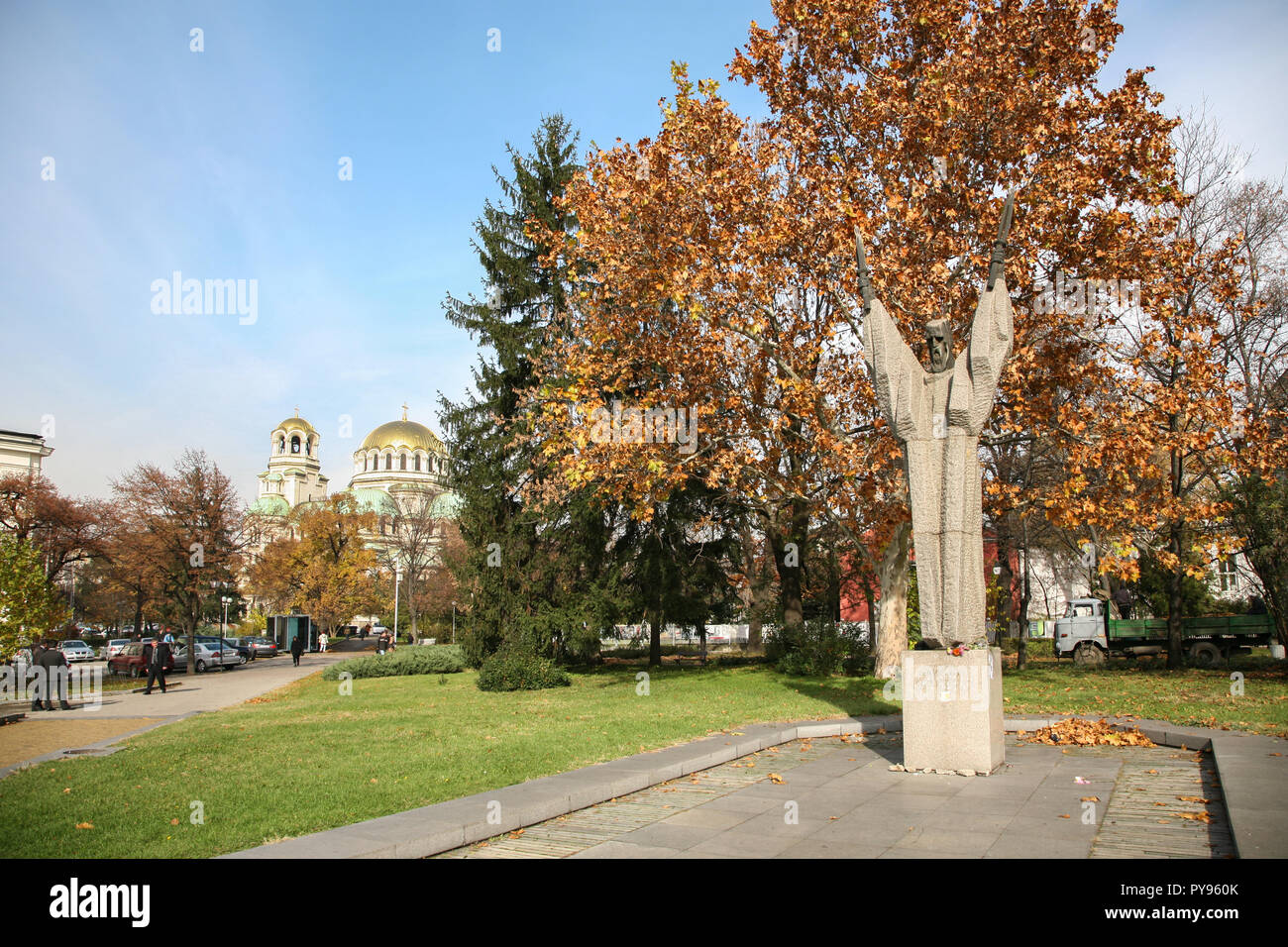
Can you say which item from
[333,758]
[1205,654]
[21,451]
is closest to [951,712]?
[333,758]

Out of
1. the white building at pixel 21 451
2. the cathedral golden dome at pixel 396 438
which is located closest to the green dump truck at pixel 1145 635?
the white building at pixel 21 451

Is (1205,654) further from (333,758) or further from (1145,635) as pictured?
(333,758)

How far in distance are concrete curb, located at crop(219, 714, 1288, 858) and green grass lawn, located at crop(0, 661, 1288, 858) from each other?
0.56 m

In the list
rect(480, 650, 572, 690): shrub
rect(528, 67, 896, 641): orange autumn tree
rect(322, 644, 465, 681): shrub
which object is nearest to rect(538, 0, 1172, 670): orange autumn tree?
rect(528, 67, 896, 641): orange autumn tree

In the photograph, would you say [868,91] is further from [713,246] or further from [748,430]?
[748,430]

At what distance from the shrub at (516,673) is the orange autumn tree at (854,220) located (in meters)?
6.33

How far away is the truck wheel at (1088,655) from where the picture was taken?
28.0 m

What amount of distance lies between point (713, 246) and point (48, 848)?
1496 cm

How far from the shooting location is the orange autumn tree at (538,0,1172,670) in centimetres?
1617

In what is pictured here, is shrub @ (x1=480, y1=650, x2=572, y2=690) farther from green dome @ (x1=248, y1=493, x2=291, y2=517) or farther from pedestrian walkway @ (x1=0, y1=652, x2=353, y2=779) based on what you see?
green dome @ (x1=248, y1=493, x2=291, y2=517)

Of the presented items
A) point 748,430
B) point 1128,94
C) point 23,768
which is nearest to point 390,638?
point 748,430

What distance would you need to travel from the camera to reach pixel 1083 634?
30141mm

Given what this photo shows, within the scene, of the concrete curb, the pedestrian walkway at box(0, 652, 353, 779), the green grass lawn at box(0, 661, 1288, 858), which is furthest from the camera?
the pedestrian walkway at box(0, 652, 353, 779)

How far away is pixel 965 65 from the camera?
1598 cm
